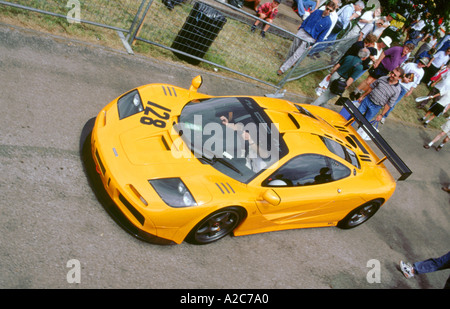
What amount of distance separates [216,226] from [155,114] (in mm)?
1579

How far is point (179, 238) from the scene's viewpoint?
422cm

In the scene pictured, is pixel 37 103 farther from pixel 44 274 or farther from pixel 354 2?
pixel 354 2

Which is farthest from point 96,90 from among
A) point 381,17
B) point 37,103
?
point 381,17

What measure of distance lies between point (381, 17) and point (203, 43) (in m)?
5.54

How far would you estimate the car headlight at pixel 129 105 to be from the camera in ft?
15.6

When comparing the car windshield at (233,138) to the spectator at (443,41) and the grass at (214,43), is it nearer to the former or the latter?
the grass at (214,43)

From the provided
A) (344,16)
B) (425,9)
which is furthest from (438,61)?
(344,16)

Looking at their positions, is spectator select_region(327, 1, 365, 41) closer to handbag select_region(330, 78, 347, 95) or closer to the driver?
handbag select_region(330, 78, 347, 95)

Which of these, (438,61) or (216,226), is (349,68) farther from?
(438,61)

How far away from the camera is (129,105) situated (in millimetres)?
4898

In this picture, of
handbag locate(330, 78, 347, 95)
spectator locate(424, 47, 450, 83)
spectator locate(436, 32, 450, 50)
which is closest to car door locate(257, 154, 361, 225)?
handbag locate(330, 78, 347, 95)

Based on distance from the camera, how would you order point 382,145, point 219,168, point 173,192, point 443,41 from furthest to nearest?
point 443,41 < point 382,145 < point 219,168 < point 173,192

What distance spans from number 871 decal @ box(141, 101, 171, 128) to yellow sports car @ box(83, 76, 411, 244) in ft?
0.04
